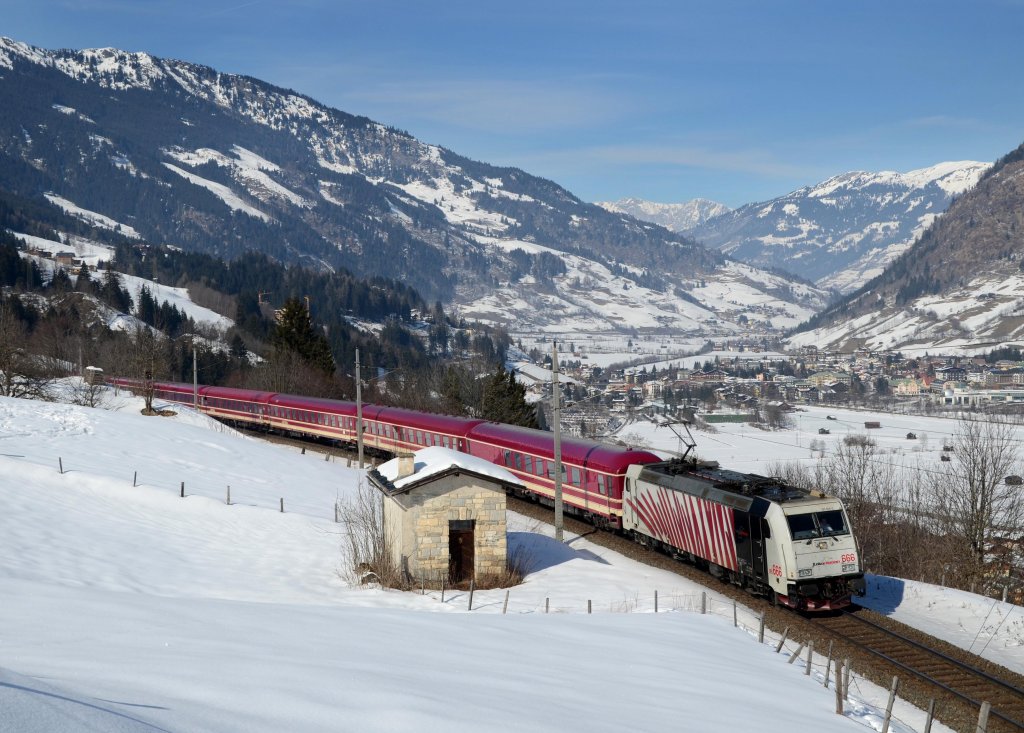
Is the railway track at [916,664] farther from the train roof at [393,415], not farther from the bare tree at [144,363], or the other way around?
the bare tree at [144,363]

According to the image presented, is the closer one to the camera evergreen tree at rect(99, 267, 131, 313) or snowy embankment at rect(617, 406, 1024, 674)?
snowy embankment at rect(617, 406, 1024, 674)

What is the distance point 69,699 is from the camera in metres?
8.34

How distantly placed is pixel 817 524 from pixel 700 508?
4.48 metres

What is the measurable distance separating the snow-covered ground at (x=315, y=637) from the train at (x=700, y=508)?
1.52m

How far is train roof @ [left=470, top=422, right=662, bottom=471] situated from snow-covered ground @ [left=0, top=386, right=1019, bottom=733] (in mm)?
3364

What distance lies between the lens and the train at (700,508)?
2606 cm

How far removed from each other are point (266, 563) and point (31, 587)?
14194 millimetres

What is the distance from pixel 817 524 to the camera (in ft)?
86.1

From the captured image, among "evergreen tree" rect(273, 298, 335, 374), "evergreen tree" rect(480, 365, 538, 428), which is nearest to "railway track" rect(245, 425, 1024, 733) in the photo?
"evergreen tree" rect(480, 365, 538, 428)

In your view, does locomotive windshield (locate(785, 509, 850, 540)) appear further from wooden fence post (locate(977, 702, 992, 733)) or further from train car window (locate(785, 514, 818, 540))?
wooden fence post (locate(977, 702, 992, 733))

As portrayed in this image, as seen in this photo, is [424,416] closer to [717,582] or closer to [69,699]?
[717,582]

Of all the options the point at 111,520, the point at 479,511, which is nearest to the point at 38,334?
the point at 111,520

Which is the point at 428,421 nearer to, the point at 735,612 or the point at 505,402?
the point at 505,402

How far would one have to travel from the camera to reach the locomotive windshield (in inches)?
1022
